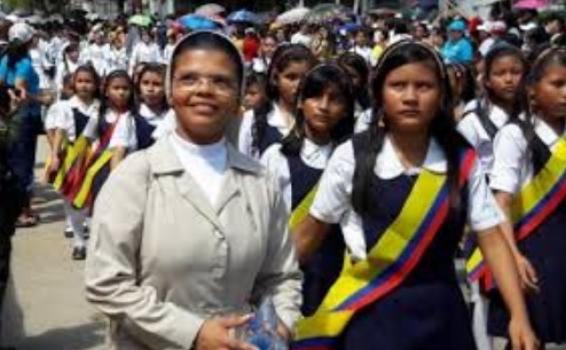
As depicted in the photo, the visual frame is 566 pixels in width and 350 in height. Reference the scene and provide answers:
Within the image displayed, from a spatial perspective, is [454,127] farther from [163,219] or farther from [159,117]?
[159,117]

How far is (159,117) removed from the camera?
7199mm

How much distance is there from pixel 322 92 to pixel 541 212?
1.04m

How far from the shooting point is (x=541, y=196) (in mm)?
4031

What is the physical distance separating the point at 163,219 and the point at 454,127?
3.79ft

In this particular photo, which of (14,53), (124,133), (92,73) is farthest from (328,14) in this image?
(124,133)

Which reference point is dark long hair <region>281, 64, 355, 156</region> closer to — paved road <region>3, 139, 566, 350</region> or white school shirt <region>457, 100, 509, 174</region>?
white school shirt <region>457, 100, 509, 174</region>

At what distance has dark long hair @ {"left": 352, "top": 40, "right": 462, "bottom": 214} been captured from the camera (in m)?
3.09

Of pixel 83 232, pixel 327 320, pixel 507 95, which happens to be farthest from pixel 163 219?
pixel 83 232

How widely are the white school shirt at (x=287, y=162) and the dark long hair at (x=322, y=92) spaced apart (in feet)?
0.09

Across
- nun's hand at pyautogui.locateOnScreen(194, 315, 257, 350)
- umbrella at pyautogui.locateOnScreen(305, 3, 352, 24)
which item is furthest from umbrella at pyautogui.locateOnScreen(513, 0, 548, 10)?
nun's hand at pyautogui.locateOnScreen(194, 315, 257, 350)

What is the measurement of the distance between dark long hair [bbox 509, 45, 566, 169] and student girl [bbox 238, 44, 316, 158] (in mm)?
1192

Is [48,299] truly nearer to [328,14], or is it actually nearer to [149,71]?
[149,71]

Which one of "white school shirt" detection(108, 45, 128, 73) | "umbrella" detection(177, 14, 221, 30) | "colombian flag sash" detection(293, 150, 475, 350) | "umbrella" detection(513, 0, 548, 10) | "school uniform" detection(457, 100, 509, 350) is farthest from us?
"umbrella" detection(513, 0, 548, 10)

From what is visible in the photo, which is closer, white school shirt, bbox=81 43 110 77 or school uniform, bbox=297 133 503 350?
school uniform, bbox=297 133 503 350
